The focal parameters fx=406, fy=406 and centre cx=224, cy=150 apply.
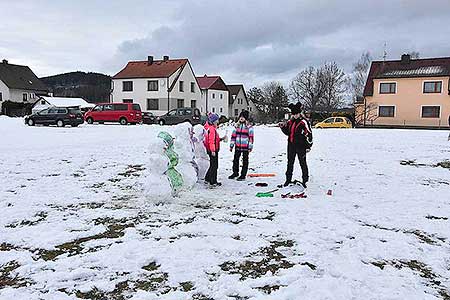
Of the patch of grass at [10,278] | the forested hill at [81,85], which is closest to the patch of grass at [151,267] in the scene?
the patch of grass at [10,278]

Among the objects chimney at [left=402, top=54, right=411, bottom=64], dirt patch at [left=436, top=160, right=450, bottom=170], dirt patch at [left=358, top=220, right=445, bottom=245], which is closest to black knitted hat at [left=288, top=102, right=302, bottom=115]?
dirt patch at [left=358, top=220, right=445, bottom=245]

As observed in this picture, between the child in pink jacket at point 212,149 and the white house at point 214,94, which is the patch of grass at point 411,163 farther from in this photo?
the white house at point 214,94

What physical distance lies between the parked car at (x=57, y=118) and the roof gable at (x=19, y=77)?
38.4 metres

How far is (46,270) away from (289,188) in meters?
5.26

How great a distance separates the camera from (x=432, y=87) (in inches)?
1769

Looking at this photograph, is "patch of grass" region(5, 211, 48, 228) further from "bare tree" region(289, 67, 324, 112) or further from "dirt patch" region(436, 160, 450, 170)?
"bare tree" region(289, 67, 324, 112)

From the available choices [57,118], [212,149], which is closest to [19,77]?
[57,118]

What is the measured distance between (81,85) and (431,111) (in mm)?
78708

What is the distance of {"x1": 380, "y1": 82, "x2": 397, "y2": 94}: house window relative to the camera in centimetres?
4653

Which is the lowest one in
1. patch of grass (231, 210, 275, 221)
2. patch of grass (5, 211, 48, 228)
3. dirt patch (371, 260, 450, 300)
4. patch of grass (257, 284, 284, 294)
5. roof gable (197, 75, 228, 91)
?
patch of grass (257, 284, 284, 294)

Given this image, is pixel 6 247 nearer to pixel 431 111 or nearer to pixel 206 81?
pixel 431 111

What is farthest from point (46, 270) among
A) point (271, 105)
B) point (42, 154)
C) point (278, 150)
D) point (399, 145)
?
point (271, 105)

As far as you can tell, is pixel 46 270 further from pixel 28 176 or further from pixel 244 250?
pixel 28 176

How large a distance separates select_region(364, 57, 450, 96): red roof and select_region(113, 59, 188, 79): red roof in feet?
77.7
